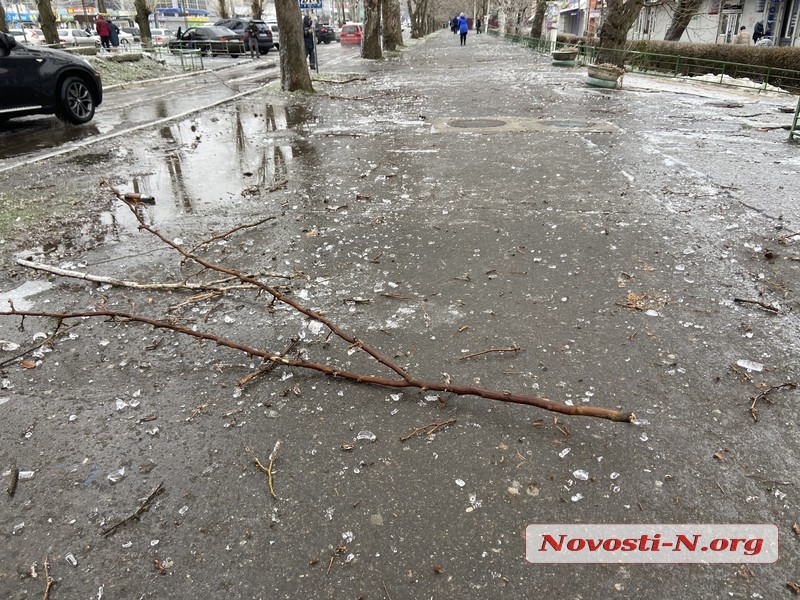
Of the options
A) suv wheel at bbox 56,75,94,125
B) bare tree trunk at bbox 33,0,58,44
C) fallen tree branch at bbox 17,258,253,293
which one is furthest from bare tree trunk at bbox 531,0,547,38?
fallen tree branch at bbox 17,258,253,293

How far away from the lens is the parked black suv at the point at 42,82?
998 centimetres

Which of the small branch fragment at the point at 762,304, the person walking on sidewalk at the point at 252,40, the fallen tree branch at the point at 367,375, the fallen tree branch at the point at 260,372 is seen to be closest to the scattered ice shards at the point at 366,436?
the fallen tree branch at the point at 367,375

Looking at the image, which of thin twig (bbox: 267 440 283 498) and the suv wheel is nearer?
thin twig (bbox: 267 440 283 498)

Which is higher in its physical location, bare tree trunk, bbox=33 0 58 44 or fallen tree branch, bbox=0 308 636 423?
bare tree trunk, bbox=33 0 58 44

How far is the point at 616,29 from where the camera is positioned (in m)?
23.2

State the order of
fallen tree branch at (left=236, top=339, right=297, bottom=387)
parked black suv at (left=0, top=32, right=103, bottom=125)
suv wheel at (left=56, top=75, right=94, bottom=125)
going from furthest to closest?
suv wheel at (left=56, top=75, right=94, bottom=125) < parked black suv at (left=0, top=32, right=103, bottom=125) < fallen tree branch at (left=236, top=339, right=297, bottom=387)

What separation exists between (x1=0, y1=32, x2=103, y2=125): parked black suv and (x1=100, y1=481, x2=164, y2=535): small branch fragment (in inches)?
422

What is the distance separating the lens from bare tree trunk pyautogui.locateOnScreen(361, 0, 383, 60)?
1130 inches

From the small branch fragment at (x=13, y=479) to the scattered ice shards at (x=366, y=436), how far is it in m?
1.61

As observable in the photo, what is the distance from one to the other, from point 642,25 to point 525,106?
42219 mm

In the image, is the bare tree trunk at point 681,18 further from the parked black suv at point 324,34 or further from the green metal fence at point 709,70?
the parked black suv at point 324,34

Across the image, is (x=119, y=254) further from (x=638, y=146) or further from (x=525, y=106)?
(x=525, y=106)

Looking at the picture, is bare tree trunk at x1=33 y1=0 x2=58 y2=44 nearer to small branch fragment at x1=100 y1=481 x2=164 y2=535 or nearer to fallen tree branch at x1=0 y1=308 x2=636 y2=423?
fallen tree branch at x1=0 y1=308 x2=636 y2=423

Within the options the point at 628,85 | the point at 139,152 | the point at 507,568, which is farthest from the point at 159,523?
the point at 628,85
